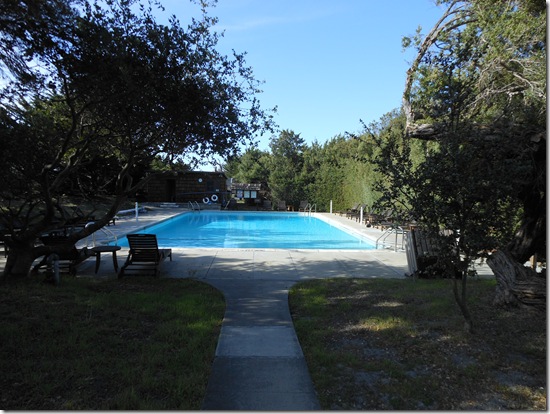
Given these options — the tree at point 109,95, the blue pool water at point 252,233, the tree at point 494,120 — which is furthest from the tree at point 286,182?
the tree at point 109,95

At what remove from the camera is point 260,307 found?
5.49 meters

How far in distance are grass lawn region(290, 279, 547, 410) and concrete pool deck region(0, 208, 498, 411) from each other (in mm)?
230

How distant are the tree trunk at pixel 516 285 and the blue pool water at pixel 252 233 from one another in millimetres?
7597

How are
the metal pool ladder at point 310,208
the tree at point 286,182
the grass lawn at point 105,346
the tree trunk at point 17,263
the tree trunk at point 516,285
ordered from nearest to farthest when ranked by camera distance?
the grass lawn at point 105,346 → the tree trunk at point 516,285 → the tree trunk at point 17,263 → the metal pool ladder at point 310,208 → the tree at point 286,182

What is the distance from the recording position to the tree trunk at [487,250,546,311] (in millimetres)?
5168

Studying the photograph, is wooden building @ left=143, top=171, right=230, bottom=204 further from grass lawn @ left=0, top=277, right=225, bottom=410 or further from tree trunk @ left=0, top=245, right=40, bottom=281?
grass lawn @ left=0, top=277, right=225, bottom=410

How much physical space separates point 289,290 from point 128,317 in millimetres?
2689

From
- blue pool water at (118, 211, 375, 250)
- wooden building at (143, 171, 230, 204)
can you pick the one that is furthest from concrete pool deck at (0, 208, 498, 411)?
wooden building at (143, 171, 230, 204)

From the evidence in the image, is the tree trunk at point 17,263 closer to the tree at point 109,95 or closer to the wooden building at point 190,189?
the tree at point 109,95

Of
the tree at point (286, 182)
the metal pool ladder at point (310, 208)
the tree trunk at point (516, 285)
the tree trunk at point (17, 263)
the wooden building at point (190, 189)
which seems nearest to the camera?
the tree trunk at point (516, 285)

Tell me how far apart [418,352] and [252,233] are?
584 inches

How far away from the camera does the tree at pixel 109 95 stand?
4980mm

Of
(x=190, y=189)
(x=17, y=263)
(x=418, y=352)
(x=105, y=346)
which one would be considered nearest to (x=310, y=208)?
(x=190, y=189)

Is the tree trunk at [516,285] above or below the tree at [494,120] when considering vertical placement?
below
